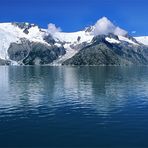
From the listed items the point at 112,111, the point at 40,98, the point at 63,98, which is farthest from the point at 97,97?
the point at 112,111

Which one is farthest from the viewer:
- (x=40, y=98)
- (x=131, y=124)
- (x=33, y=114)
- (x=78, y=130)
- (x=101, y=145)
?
(x=40, y=98)

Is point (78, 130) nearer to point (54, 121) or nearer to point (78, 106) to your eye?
point (54, 121)

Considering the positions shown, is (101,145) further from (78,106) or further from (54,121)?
(78,106)

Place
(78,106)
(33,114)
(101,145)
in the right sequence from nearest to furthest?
(101,145), (33,114), (78,106)

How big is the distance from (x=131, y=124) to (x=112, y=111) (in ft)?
52.7

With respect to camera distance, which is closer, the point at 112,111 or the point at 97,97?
the point at 112,111

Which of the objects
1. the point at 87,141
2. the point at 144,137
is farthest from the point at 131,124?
the point at 87,141

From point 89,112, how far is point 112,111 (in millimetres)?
6275

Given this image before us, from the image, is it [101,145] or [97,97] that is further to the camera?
[97,97]

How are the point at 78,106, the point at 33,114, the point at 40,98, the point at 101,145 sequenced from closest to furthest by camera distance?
the point at 101,145 → the point at 33,114 → the point at 78,106 → the point at 40,98

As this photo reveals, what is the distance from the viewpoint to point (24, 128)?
2987 inches

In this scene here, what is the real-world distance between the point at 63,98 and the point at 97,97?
12263 millimetres

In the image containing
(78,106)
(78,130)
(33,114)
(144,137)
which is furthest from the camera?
(78,106)

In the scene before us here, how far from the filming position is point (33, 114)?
91.4 metres
